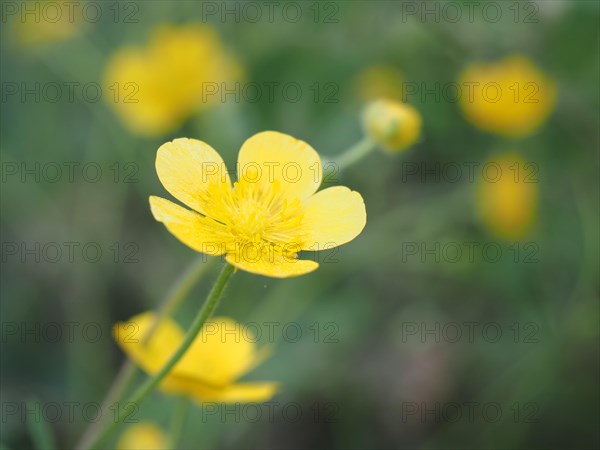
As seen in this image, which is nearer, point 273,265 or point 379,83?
point 273,265

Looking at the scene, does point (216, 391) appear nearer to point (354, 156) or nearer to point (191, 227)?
point (191, 227)

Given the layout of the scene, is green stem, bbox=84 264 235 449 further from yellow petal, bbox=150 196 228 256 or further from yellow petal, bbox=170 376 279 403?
yellow petal, bbox=170 376 279 403

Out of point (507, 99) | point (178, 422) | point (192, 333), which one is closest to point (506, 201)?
point (507, 99)

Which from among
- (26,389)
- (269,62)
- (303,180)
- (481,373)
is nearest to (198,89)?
(269,62)

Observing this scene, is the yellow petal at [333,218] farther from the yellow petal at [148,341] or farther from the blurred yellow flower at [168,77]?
the blurred yellow flower at [168,77]

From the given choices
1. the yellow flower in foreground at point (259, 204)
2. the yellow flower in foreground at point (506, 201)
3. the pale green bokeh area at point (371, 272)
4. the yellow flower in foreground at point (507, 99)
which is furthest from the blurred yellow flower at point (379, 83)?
the yellow flower in foreground at point (259, 204)

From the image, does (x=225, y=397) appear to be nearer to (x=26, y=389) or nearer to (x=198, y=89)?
(x=26, y=389)
